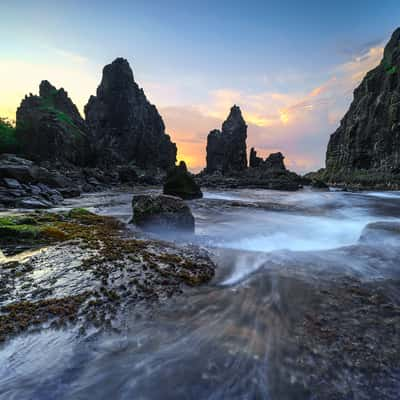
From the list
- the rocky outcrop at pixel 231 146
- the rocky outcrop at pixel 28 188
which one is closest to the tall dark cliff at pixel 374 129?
the rocky outcrop at pixel 231 146

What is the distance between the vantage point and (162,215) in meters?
8.03

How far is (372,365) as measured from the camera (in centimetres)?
228

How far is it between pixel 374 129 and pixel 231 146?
2014 inches

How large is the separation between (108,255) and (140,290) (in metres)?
1.76

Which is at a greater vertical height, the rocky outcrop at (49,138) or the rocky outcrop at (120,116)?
the rocky outcrop at (120,116)

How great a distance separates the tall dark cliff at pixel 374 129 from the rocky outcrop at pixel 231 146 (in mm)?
35397

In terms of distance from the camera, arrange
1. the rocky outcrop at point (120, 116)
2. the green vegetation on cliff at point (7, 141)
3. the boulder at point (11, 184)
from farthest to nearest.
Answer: the rocky outcrop at point (120, 116), the green vegetation on cliff at point (7, 141), the boulder at point (11, 184)

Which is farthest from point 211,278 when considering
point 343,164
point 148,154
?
point 148,154

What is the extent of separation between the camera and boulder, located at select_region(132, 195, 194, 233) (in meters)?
7.93

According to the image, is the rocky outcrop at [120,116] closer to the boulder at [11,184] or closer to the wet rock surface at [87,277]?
the boulder at [11,184]

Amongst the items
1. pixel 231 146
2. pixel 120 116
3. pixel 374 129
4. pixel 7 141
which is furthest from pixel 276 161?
pixel 7 141

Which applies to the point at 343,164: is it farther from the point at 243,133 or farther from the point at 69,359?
the point at 69,359

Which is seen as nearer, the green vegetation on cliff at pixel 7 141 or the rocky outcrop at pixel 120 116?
the green vegetation on cliff at pixel 7 141

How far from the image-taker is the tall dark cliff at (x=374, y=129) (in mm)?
50750
